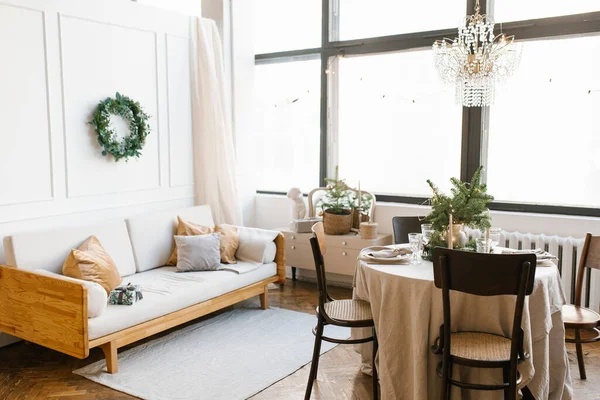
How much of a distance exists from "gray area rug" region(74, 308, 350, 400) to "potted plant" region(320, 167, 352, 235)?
93 centimetres

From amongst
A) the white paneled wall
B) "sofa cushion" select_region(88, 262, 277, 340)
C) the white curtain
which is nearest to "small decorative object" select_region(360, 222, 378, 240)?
"sofa cushion" select_region(88, 262, 277, 340)

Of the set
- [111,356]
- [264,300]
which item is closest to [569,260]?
[264,300]

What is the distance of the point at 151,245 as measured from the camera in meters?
4.72

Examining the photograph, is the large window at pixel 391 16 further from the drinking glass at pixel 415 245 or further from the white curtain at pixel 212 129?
the drinking glass at pixel 415 245

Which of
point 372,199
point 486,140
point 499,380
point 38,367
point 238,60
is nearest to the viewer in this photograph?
point 499,380

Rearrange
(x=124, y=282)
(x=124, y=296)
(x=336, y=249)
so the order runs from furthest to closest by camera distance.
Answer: (x=336, y=249), (x=124, y=282), (x=124, y=296)

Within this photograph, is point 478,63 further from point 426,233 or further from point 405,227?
point 405,227

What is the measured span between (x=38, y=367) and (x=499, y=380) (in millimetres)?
2793

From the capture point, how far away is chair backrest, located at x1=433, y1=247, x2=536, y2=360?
2549 millimetres

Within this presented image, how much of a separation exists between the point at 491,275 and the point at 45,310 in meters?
2.61

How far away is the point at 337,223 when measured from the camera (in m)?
5.35

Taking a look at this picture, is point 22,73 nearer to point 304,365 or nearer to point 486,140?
point 304,365

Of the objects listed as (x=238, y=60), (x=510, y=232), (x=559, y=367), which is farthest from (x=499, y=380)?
(x=238, y=60)

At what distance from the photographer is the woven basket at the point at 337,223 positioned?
5.34 m
